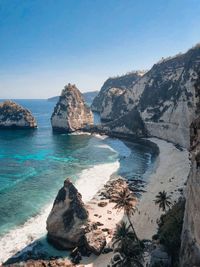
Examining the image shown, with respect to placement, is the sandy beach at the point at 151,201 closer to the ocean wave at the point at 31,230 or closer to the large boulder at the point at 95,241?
the large boulder at the point at 95,241

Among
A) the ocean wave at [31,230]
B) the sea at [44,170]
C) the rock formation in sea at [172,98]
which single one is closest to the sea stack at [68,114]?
the sea at [44,170]

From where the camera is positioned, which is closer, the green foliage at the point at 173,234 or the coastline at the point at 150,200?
the green foliage at the point at 173,234

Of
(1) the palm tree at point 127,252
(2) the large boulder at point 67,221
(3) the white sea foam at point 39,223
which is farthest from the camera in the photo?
(2) the large boulder at point 67,221

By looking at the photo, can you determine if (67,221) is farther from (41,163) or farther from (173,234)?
(41,163)

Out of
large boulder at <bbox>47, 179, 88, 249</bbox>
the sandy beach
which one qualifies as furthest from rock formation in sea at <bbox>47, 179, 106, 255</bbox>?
the sandy beach

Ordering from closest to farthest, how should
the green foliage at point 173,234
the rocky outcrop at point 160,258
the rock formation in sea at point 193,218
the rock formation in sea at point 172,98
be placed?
1. the rock formation in sea at point 193,218
2. the rocky outcrop at point 160,258
3. the green foliage at point 173,234
4. the rock formation in sea at point 172,98

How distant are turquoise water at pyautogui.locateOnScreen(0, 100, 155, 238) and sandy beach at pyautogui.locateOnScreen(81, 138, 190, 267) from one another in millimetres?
7922

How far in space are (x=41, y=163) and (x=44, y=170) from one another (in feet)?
33.4

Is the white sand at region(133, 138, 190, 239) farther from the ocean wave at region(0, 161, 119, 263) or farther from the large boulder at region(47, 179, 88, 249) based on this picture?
the ocean wave at region(0, 161, 119, 263)

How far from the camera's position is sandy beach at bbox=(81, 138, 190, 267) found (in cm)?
6231

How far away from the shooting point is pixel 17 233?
210 feet

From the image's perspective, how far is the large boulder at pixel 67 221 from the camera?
59906mm

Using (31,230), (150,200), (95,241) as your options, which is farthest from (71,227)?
(150,200)

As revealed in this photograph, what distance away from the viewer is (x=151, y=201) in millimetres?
78562
